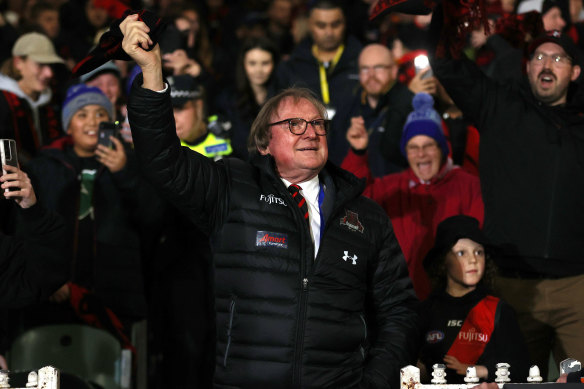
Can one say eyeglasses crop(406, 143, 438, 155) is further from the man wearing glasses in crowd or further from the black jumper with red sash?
the man wearing glasses in crowd

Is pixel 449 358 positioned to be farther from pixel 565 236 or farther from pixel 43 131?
pixel 43 131

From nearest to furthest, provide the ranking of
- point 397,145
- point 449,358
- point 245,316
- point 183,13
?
point 245,316 < point 449,358 < point 397,145 < point 183,13

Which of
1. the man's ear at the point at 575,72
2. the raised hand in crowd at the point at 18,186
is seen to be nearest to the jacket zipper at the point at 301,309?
the raised hand in crowd at the point at 18,186

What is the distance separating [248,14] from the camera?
1138 cm

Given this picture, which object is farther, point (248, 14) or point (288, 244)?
point (248, 14)

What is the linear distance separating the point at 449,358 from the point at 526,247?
2.73ft

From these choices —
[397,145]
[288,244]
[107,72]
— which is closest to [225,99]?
[107,72]

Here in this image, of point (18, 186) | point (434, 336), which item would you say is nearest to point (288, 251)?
point (18, 186)

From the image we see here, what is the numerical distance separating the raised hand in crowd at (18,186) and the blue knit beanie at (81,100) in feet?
7.04

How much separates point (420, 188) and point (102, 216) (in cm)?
215

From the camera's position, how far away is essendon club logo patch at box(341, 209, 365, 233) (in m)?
4.47

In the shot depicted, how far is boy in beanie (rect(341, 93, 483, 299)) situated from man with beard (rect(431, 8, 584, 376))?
20.6 inches

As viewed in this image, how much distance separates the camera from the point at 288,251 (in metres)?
4.27

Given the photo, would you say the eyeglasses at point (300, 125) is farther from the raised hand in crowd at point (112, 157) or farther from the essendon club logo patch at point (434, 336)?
the raised hand in crowd at point (112, 157)
